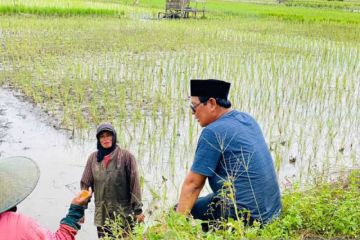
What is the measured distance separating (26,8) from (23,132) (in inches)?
488

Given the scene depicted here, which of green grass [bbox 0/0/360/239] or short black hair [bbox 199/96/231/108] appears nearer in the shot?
short black hair [bbox 199/96/231/108]

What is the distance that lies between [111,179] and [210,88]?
3.44ft

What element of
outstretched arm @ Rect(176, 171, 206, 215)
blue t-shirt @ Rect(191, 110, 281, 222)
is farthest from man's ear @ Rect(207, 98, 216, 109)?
outstretched arm @ Rect(176, 171, 206, 215)

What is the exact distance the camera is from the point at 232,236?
2.36 metres

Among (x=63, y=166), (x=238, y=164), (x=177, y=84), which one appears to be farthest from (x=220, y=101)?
(x=177, y=84)

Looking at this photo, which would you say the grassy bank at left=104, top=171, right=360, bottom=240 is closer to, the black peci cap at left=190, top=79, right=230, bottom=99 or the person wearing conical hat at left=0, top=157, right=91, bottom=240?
the person wearing conical hat at left=0, top=157, right=91, bottom=240

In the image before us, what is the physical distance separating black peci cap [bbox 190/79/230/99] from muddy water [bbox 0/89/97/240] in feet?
5.63

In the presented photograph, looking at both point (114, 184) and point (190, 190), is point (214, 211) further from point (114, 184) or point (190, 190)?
point (114, 184)

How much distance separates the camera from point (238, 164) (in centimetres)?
257

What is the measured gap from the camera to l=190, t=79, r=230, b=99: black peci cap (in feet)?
8.88

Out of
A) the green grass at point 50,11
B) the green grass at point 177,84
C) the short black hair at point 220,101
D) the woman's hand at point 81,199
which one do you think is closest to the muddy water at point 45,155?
the green grass at point 177,84

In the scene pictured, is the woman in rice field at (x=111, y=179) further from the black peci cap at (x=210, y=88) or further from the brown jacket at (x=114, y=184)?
the black peci cap at (x=210, y=88)

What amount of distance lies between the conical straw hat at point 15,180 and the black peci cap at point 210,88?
3.68ft

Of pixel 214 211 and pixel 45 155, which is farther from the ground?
pixel 214 211
